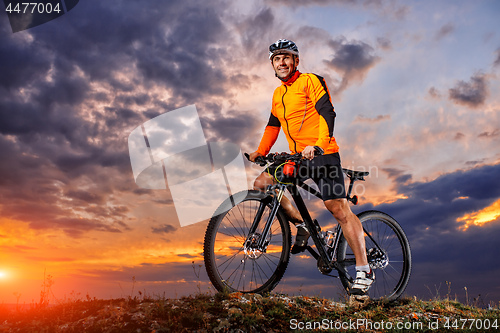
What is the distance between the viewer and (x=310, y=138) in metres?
6.50

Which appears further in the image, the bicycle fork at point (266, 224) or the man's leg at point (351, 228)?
the man's leg at point (351, 228)

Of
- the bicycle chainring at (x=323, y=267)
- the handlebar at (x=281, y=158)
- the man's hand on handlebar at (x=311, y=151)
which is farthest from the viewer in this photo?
the bicycle chainring at (x=323, y=267)

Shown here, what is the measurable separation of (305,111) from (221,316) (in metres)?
3.46

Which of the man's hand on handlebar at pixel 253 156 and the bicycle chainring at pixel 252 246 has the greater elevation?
the man's hand on handlebar at pixel 253 156

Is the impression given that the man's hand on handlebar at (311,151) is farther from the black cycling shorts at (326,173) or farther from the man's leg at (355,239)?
the man's leg at (355,239)

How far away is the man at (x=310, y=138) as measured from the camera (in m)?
6.39

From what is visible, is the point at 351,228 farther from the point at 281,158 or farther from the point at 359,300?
the point at 281,158

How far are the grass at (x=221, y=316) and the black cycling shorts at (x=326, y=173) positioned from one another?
71.5 inches

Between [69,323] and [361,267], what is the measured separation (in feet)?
15.1

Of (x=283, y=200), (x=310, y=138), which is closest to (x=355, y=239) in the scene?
(x=283, y=200)

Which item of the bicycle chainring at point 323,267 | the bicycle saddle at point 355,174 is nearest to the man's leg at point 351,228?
the bicycle chainring at point 323,267

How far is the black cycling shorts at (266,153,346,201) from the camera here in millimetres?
6395

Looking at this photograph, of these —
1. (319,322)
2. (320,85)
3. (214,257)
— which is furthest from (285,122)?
(319,322)

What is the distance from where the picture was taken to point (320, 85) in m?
6.38
